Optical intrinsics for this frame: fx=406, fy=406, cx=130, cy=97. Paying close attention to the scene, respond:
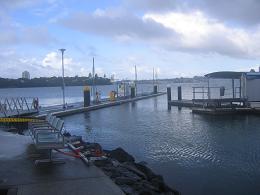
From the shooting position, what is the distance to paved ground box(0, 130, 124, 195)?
9252 millimetres

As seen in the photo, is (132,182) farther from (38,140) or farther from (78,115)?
(78,115)

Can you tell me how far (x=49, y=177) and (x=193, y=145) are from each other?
1348 cm

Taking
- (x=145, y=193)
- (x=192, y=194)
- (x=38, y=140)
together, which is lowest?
(x=192, y=194)

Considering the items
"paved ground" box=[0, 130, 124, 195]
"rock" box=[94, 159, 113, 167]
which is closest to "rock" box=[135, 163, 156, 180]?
"rock" box=[94, 159, 113, 167]

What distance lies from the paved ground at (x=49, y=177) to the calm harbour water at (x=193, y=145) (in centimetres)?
444

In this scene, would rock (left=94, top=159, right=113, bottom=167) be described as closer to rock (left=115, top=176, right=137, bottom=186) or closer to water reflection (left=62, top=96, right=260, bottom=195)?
rock (left=115, top=176, right=137, bottom=186)

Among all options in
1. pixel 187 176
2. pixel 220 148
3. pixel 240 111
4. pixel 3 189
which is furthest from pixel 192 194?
pixel 240 111

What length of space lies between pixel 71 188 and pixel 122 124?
2493cm

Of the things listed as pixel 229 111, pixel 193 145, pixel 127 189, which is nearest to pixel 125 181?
pixel 127 189

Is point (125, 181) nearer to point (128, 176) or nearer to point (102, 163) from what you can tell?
point (128, 176)

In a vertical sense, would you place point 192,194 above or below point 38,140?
below

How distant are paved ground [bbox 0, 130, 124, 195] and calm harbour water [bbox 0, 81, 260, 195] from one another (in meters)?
4.44

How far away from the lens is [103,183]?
990 centimetres

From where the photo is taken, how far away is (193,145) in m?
A: 22.6
